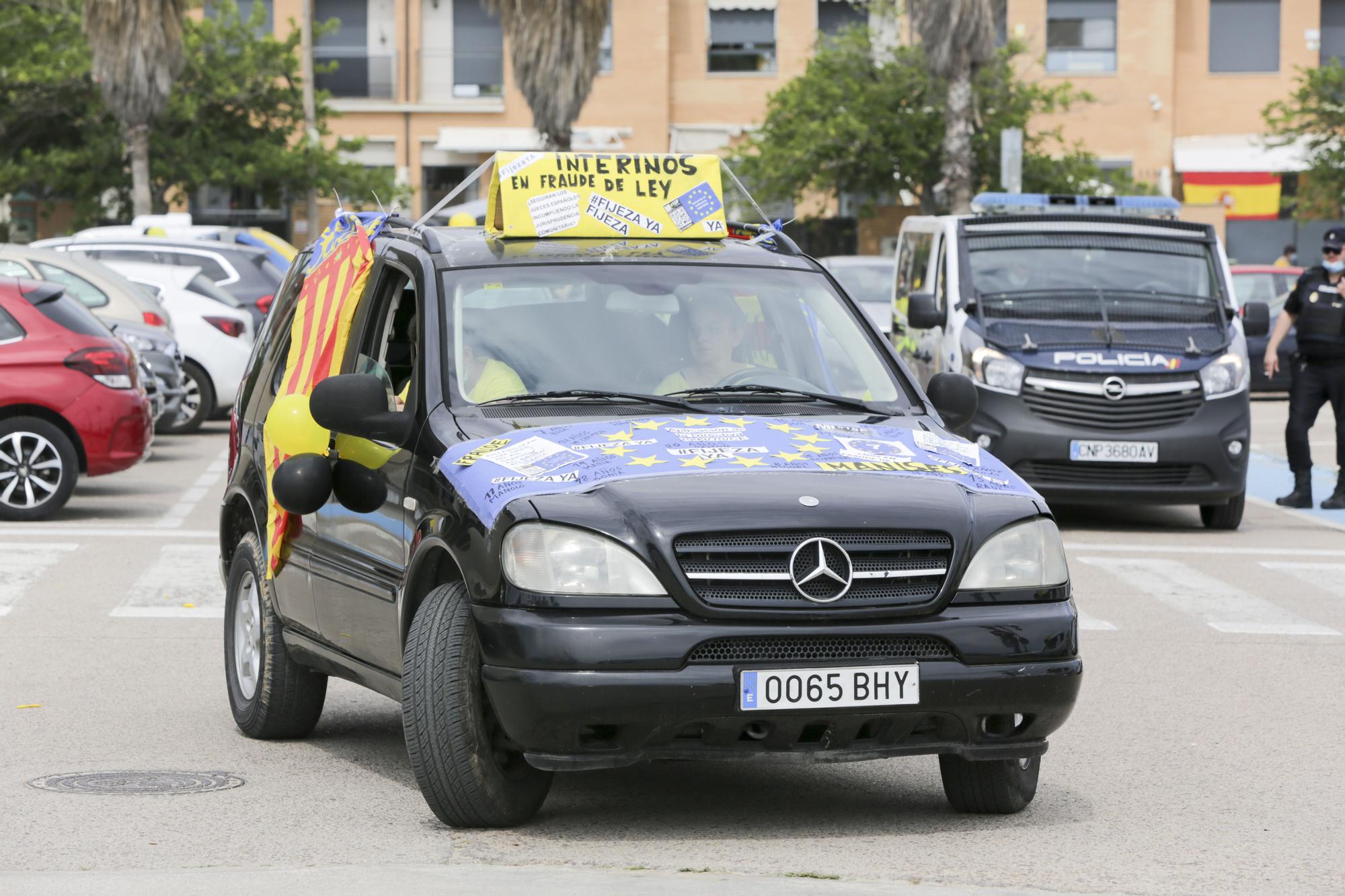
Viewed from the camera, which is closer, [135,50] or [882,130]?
[135,50]

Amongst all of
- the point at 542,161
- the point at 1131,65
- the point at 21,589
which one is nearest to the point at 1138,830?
the point at 542,161

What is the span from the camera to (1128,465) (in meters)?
15.1

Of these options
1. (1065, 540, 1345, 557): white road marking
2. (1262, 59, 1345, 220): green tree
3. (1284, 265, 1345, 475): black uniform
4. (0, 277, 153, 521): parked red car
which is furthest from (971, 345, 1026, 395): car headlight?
(1262, 59, 1345, 220): green tree

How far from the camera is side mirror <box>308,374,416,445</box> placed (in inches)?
260

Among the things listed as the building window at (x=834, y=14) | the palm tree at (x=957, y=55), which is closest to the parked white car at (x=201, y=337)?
the palm tree at (x=957, y=55)

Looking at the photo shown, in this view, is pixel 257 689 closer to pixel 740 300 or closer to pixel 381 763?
pixel 381 763

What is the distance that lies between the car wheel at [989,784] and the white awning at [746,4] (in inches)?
1824

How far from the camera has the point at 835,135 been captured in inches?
1622

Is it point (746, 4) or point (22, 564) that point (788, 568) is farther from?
point (746, 4)

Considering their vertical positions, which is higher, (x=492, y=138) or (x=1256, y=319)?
(x=492, y=138)

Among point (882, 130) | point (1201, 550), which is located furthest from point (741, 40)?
point (1201, 550)

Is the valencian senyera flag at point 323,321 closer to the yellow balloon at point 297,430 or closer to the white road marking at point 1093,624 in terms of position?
the yellow balloon at point 297,430

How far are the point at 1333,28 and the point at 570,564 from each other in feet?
160

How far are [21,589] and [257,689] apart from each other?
14.3ft
